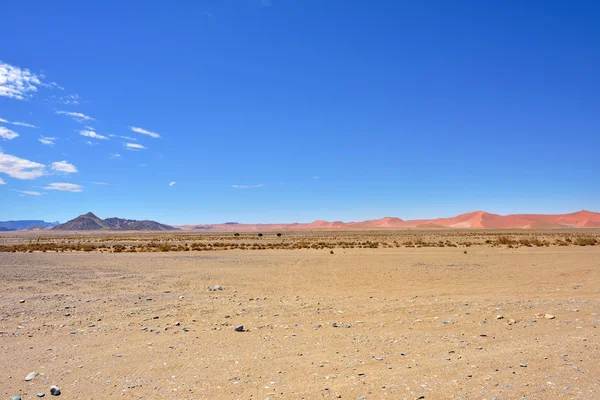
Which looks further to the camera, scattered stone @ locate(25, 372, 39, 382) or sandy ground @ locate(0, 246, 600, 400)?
scattered stone @ locate(25, 372, 39, 382)

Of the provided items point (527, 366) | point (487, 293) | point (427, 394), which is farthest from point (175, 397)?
point (487, 293)

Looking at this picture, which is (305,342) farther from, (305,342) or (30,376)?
(30,376)

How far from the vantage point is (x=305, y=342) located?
771 cm

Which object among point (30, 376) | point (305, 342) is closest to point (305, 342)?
point (305, 342)

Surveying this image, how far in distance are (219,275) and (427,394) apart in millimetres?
15549

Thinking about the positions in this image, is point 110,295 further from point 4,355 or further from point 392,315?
point 392,315

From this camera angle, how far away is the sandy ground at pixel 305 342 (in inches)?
219

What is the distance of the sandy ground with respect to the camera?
18.2 ft

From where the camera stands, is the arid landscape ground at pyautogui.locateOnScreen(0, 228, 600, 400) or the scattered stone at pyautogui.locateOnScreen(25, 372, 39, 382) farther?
the scattered stone at pyautogui.locateOnScreen(25, 372, 39, 382)

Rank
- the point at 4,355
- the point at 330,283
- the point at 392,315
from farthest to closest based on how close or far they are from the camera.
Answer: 1. the point at 330,283
2. the point at 392,315
3. the point at 4,355

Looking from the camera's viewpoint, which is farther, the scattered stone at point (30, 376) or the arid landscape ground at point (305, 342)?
the scattered stone at point (30, 376)

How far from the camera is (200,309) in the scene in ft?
35.8

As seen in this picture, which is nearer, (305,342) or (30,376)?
(30,376)

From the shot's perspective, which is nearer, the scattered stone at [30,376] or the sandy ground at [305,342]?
the sandy ground at [305,342]
